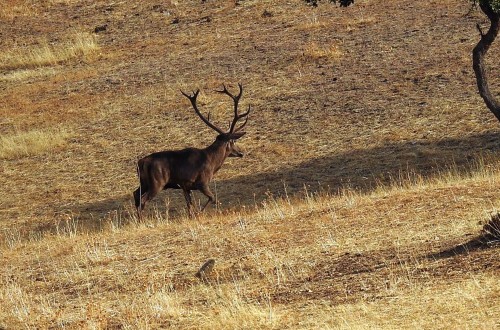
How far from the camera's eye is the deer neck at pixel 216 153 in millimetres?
20594

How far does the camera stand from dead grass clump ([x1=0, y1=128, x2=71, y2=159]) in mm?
27438

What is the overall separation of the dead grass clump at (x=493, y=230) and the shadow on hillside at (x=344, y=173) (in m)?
8.70

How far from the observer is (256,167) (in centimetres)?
2444

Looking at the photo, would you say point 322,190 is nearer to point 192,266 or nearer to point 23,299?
point 192,266

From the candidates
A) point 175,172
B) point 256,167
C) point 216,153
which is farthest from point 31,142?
point 175,172

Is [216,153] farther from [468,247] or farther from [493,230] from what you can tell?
[493,230]

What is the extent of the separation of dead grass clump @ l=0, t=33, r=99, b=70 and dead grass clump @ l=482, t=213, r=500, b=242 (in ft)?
83.3

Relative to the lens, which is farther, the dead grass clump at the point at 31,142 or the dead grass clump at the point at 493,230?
the dead grass clump at the point at 31,142

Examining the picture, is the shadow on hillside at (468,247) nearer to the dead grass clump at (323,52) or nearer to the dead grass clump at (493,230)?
the dead grass clump at (493,230)

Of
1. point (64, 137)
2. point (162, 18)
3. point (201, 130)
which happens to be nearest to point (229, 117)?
point (201, 130)

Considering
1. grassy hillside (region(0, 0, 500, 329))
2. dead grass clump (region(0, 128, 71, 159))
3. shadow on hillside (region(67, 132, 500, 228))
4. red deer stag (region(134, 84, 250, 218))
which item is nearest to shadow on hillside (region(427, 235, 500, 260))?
grassy hillside (region(0, 0, 500, 329))

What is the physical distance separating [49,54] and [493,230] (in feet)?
87.5

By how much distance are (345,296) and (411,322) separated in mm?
1385

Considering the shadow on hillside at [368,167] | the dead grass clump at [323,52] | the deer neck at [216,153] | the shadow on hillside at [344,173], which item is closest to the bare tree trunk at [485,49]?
the shadow on hillside at [344,173]
